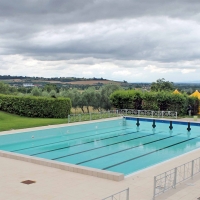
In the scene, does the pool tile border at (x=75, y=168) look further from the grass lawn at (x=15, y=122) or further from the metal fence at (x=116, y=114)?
the metal fence at (x=116, y=114)

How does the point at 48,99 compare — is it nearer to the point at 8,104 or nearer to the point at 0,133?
the point at 8,104

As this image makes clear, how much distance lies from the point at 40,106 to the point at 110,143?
8.49 m

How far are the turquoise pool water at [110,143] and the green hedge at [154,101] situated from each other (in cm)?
405

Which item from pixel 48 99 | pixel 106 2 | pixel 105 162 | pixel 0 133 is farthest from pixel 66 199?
pixel 48 99

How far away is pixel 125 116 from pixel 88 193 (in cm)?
1736

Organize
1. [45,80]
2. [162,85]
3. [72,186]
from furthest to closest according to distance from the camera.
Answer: [45,80]
[162,85]
[72,186]

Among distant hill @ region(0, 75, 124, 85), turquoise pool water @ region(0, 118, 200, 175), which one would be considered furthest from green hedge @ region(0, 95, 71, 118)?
distant hill @ region(0, 75, 124, 85)

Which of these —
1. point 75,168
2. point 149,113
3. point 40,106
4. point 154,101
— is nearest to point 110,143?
point 75,168

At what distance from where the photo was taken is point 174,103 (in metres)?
26.0

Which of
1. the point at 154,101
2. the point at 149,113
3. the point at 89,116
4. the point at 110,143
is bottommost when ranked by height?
the point at 110,143

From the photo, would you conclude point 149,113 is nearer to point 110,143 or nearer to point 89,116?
point 89,116

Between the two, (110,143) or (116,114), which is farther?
(116,114)

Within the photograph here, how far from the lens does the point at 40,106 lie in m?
22.9

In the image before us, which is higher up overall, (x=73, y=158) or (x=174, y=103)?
(x=174, y=103)
